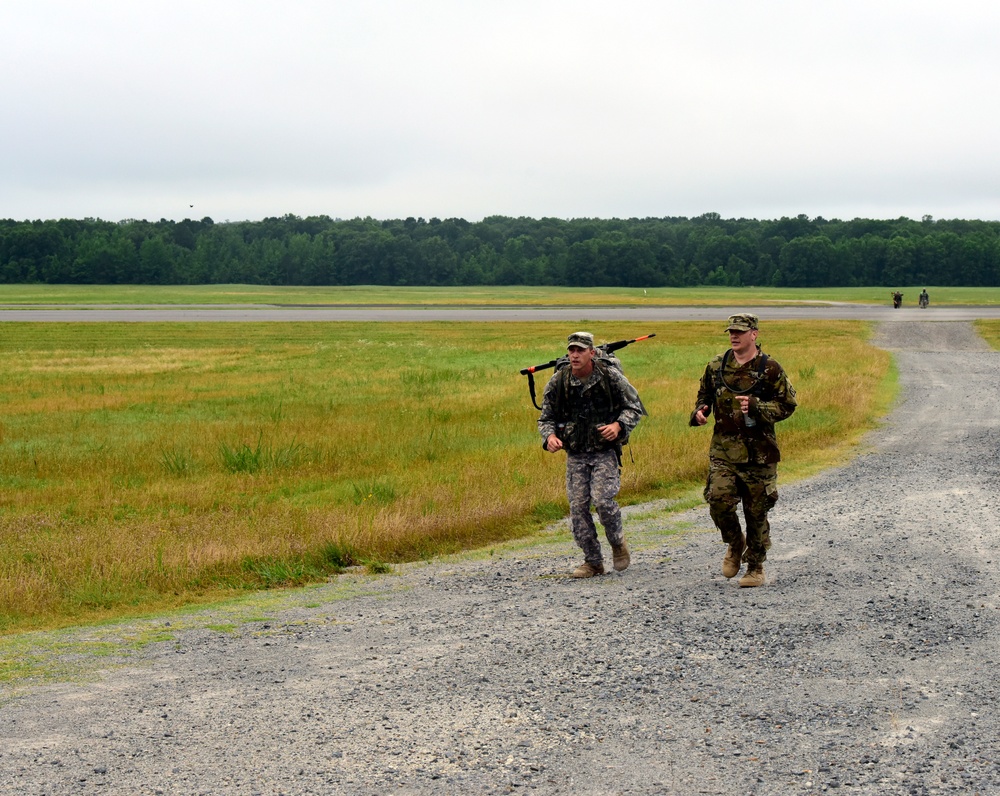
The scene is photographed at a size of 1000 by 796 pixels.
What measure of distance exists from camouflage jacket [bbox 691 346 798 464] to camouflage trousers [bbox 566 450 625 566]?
90cm

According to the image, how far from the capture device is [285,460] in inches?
709

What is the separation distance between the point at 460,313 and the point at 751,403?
70026 mm

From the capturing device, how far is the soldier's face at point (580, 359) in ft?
30.8

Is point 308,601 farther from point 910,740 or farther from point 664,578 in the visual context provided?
point 910,740

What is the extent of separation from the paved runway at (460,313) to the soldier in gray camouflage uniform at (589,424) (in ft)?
187

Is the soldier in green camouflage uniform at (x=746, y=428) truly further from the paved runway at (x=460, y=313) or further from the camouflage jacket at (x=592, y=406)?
the paved runway at (x=460, y=313)

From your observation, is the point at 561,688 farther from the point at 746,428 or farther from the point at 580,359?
the point at 580,359

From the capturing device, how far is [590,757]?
566 cm

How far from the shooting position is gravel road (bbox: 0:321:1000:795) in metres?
5.48

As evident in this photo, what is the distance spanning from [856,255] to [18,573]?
16935 centimetres

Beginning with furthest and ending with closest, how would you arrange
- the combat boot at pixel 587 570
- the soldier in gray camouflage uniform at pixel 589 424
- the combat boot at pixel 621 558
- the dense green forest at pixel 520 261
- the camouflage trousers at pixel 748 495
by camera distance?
the dense green forest at pixel 520 261
the combat boot at pixel 621 558
the combat boot at pixel 587 570
the soldier in gray camouflage uniform at pixel 589 424
the camouflage trousers at pixel 748 495

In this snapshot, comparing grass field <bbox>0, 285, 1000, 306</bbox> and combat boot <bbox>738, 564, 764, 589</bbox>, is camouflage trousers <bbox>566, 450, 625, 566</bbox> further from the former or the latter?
grass field <bbox>0, 285, 1000, 306</bbox>

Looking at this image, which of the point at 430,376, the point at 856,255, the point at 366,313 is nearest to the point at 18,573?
the point at 430,376

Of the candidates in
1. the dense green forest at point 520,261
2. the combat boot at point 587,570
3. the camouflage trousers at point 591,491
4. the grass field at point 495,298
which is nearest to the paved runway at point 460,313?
Result: the grass field at point 495,298
